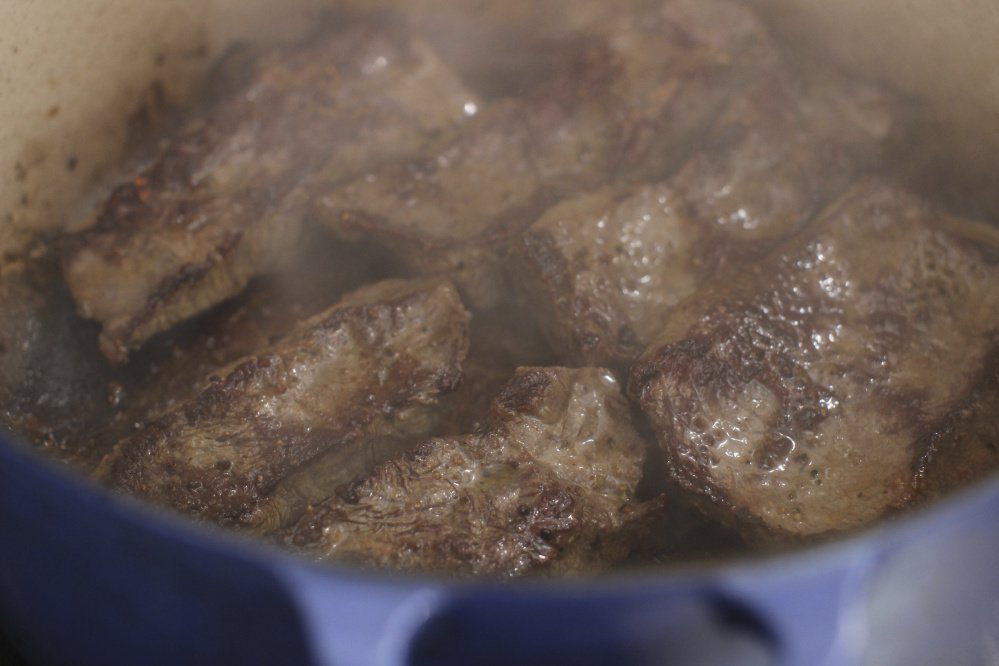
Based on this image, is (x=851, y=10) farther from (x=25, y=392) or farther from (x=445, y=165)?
(x=25, y=392)

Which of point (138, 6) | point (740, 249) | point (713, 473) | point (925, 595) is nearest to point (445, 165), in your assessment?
point (740, 249)

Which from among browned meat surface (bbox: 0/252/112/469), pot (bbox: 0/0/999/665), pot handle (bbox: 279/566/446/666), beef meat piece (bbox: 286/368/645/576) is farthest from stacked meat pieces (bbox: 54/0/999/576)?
pot handle (bbox: 279/566/446/666)

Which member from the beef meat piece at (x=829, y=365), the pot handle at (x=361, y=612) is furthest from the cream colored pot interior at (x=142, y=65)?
the pot handle at (x=361, y=612)

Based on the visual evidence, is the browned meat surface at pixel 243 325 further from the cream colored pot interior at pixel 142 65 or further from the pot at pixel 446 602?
the pot at pixel 446 602

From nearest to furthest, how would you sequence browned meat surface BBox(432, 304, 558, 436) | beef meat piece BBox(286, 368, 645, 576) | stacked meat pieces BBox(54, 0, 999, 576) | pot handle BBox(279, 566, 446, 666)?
pot handle BBox(279, 566, 446, 666) < beef meat piece BBox(286, 368, 645, 576) < stacked meat pieces BBox(54, 0, 999, 576) < browned meat surface BBox(432, 304, 558, 436)

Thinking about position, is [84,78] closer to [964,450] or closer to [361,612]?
[361,612]

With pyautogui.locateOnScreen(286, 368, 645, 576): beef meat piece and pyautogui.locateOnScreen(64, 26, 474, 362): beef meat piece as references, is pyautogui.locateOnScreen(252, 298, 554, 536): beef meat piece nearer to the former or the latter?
pyautogui.locateOnScreen(286, 368, 645, 576): beef meat piece

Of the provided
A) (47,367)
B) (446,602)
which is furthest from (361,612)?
(47,367)
